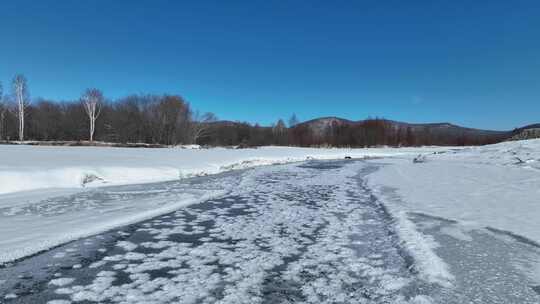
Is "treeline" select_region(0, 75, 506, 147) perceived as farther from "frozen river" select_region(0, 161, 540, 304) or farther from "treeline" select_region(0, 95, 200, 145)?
"frozen river" select_region(0, 161, 540, 304)

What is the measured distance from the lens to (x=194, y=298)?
3.17 meters

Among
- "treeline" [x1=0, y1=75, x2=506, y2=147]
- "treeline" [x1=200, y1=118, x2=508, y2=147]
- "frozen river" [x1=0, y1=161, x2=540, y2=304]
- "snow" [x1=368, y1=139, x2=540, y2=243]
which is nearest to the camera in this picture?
"frozen river" [x1=0, y1=161, x2=540, y2=304]

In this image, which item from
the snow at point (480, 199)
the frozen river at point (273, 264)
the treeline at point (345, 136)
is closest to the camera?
the frozen river at point (273, 264)

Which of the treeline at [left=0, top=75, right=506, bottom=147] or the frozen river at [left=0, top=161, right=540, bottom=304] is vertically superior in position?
the treeline at [left=0, top=75, right=506, bottom=147]

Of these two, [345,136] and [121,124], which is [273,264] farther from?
[345,136]

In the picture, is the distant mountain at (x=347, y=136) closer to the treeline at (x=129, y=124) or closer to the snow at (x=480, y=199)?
the treeline at (x=129, y=124)

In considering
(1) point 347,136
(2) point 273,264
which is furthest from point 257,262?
(1) point 347,136

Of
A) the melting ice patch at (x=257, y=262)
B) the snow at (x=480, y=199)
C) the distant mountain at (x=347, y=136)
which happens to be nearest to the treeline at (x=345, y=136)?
the distant mountain at (x=347, y=136)

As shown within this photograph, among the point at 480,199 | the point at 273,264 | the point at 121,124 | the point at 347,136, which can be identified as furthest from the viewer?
the point at 347,136

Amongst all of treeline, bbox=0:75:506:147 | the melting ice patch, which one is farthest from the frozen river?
treeline, bbox=0:75:506:147

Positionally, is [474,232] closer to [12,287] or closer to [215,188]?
[12,287]

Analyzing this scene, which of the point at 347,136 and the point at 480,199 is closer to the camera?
the point at 480,199

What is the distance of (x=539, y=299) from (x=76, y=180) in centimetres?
1031

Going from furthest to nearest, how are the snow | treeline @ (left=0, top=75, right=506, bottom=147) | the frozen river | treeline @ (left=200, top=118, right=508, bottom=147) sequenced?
treeline @ (left=200, top=118, right=508, bottom=147) → treeline @ (left=0, top=75, right=506, bottom=147) → the snow → the frozen river
